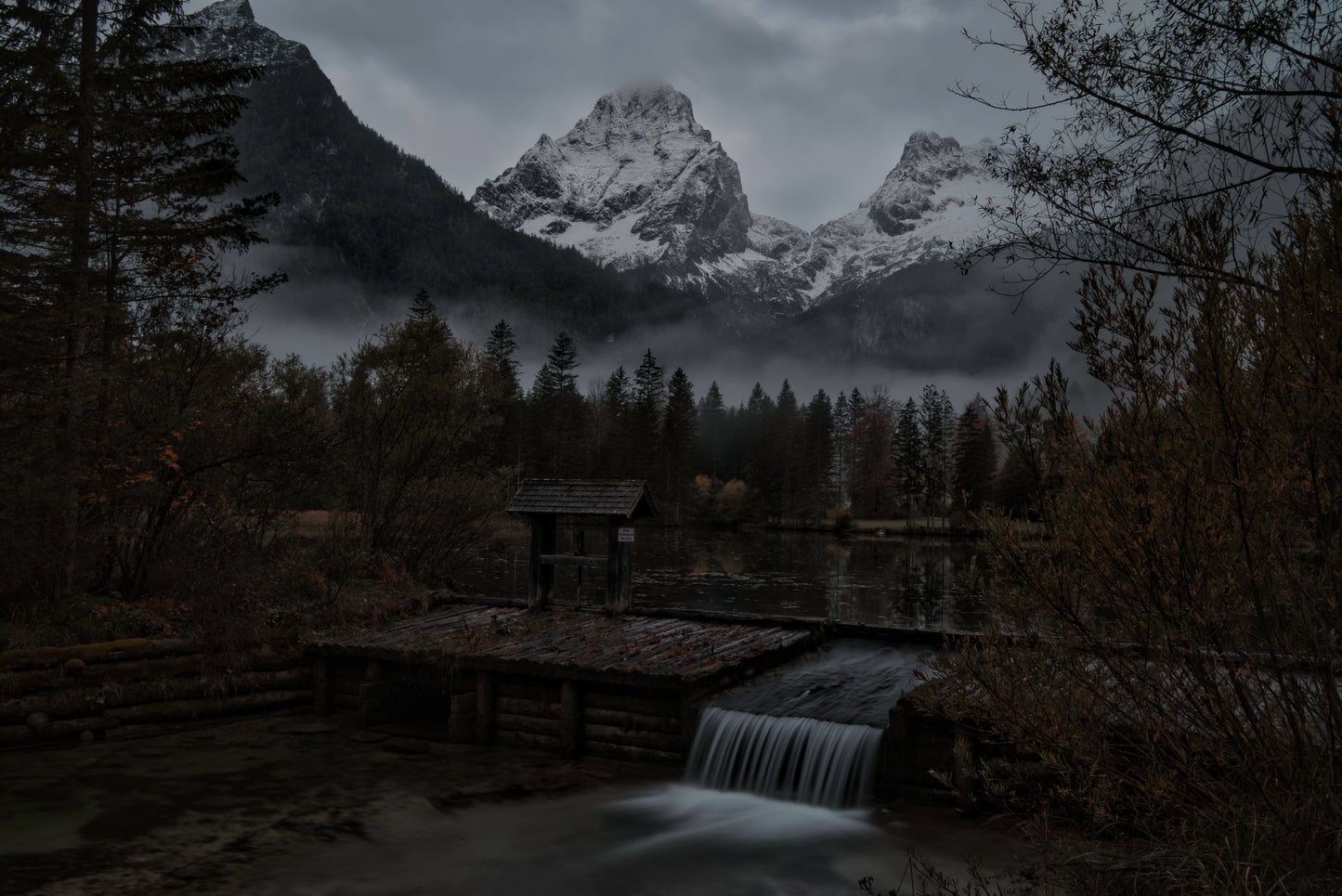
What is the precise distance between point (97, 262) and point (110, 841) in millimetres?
11425

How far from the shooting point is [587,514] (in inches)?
611

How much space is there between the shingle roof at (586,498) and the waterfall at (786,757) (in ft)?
16.9

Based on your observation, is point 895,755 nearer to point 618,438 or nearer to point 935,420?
point 618,438

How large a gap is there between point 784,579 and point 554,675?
26857 mm

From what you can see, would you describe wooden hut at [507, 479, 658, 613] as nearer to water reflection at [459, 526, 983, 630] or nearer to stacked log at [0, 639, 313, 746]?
water reflection at [459, 526, 983, 630]

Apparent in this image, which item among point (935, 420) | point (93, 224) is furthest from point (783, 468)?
point (93, 224)

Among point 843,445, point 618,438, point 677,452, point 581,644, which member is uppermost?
point 843,445

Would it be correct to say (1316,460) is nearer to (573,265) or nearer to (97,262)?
(97,262)

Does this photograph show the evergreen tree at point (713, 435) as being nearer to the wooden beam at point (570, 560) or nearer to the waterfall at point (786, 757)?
the wooden beam at point (570, 560)

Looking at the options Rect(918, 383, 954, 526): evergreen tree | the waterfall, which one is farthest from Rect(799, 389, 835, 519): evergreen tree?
the waterfall

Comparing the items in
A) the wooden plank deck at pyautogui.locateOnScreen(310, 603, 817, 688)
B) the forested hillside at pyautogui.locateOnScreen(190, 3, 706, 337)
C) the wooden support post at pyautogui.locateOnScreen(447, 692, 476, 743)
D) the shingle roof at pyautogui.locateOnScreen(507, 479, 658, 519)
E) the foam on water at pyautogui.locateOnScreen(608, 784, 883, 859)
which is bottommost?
the foam on water at pyautogui.locateOnScreen(608, 784, 883, 859)

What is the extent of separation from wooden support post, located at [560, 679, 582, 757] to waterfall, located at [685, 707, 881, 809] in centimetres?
179

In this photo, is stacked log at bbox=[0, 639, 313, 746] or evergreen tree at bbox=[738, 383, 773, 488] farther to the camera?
evergreen tree at bbox=[738, 383, 773, 488]

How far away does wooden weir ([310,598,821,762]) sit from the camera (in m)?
11.6
